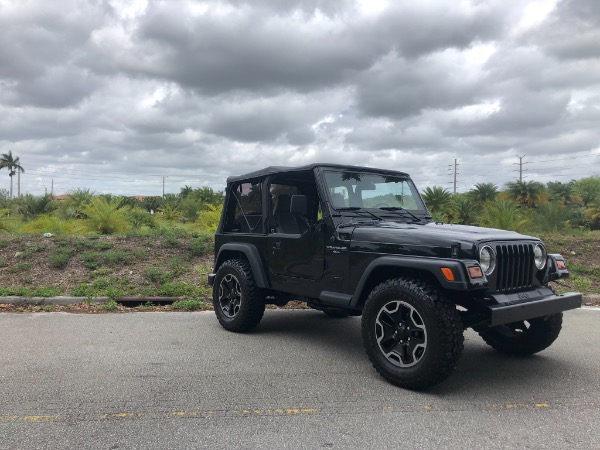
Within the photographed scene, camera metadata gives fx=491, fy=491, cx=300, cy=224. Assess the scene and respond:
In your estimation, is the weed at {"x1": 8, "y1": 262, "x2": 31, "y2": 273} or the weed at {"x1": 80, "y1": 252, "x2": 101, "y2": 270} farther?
the weed at {"x1": 80, "y1": 252, "x2": 101, "y2": 270}

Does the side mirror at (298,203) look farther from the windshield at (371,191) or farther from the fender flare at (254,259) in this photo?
the fender flare at (254,259)

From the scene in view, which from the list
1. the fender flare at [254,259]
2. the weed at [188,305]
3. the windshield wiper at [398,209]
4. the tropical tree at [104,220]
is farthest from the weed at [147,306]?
the tropical tree at [104,220]

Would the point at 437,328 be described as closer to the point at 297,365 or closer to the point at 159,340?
the point at 297,365

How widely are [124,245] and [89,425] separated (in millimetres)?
7875

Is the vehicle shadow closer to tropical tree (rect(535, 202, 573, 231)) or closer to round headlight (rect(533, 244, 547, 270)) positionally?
round headlight (rect(533, 244, 547, 270))

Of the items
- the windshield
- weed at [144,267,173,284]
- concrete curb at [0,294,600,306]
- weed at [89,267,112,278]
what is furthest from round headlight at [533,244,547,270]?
weed at [89,267,112,278]

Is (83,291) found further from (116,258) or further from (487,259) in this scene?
(487,259)

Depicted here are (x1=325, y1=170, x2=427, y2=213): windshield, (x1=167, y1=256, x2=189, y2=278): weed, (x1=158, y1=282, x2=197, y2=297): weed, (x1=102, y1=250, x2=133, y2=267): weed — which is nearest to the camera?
(x1=325, y1=170, x2=427, y2=213): windshield

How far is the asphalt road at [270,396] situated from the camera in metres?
3.18

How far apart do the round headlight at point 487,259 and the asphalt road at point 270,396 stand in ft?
3.27

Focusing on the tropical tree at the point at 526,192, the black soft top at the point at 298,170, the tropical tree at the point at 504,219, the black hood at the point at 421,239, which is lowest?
the black hood at the point at 421,239

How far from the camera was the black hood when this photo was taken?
156 inches

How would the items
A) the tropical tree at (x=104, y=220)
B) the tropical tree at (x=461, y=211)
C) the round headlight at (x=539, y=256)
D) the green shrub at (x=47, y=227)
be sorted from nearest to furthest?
the round headlight at (x=539, y=256) < the green shrub at (x=47, y=227) < the tropical tree at (x=104, y=220) < the tropical tree at (x=461, y=211)

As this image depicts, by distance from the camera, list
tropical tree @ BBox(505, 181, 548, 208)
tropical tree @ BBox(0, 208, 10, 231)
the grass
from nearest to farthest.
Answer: the grass, tropical tree @ BBox(0, 208, 10, 231), tropical tree @ BBox(505, 181, 548, 208)
